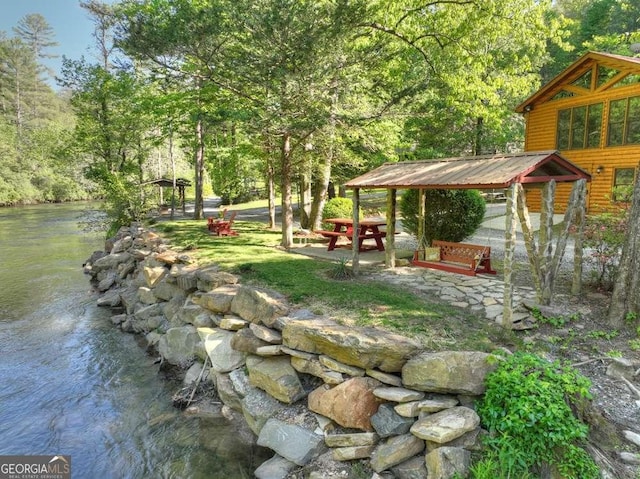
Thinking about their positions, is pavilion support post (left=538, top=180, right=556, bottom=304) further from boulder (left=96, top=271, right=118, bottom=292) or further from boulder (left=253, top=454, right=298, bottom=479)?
boulder (left=96, top=271, right=118, bottom=292)

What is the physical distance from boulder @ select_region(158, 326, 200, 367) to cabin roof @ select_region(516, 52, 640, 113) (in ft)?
47.8

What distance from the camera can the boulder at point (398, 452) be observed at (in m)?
3.58

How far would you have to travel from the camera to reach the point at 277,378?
4.70 metres

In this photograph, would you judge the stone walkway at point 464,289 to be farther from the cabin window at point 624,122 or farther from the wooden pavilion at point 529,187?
the cabin window at point 624,122

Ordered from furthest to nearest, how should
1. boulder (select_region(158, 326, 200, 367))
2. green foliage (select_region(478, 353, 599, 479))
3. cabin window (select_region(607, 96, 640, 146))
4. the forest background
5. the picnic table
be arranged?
cabin window (select_region(607, 96, 640, 146))
the picnic table
the forest background
boulder (select_region(158, 326, 200, 367))
green foliage (select_region(478, 353, 599, 479))

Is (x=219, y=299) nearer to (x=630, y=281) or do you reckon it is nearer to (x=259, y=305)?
(x=259, y=305)

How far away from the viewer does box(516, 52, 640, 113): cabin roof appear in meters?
12.5

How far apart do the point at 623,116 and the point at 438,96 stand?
25.4ft

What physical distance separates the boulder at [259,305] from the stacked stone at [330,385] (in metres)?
0.02

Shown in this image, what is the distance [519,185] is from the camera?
5.23m

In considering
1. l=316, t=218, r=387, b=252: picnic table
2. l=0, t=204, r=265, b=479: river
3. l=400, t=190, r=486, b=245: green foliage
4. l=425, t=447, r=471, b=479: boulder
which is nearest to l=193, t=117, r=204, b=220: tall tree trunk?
l=0, t=204, r=265, b=479: river

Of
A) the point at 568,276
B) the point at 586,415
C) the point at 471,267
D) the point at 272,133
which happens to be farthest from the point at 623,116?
the point at 586,415

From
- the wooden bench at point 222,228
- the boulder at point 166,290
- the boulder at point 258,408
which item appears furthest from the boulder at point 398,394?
the wooden bench at point 222,228

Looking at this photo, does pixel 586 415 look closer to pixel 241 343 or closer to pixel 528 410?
pixel 528 410
